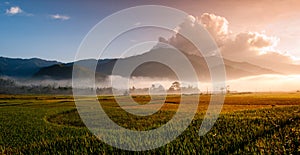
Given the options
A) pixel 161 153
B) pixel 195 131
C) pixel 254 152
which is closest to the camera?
pixel 254 152

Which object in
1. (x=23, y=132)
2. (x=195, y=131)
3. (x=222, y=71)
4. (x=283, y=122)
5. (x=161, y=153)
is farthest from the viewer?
(x=23, y=132)

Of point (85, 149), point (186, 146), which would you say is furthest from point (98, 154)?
point (186, 146)

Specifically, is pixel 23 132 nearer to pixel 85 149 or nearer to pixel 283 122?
pixel 85 149

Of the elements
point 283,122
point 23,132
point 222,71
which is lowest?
point 23,132

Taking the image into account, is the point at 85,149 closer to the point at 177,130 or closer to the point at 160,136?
the point at 160,136

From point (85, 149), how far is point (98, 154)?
550 millimetres

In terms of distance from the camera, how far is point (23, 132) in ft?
75.2

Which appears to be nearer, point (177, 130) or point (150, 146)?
point (150, 146)

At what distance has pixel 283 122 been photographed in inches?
534

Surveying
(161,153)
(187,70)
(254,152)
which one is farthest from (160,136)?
(187,70)

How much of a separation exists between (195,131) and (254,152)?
4472 millimetres

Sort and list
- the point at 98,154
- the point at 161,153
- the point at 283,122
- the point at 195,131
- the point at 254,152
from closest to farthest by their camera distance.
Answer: the point at 254,152
the point at 161,153
the point at 98,154
the point at 195,131
the point at 283,122

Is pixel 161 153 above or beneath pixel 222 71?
beneath

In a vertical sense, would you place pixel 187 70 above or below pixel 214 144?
above
